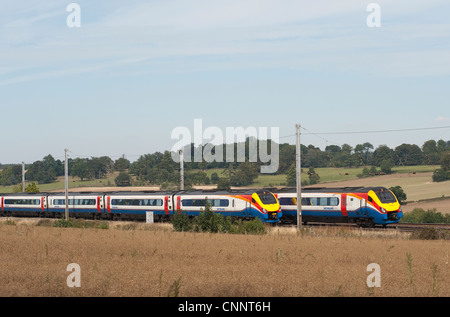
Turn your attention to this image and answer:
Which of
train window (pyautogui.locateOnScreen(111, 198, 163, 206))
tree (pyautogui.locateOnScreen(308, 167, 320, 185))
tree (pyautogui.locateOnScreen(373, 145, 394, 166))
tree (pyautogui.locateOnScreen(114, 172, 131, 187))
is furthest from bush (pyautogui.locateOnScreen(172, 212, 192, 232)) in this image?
tree (pyautogui.locateOnScreen(114, 172, 131, 187))

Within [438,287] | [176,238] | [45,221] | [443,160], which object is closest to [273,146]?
[443,160]

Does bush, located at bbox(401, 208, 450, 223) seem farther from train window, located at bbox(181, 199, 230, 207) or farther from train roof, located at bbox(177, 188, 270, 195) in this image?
train window, located at bbox(181, 199, 230, 207)

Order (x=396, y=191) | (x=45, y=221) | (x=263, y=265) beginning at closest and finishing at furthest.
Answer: (x=263, y=265) → (x=45, y=221) → (x=396, y=191)

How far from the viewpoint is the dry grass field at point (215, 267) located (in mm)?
13789

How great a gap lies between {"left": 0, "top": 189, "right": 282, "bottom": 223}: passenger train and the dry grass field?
1261 cm

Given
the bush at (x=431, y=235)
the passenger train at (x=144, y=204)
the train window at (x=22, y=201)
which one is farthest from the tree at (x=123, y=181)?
the bush at (x=431, y=235)

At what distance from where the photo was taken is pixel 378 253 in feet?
73.8

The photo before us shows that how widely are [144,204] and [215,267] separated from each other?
32485 mm

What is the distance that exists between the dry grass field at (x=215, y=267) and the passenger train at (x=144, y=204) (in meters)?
12.6

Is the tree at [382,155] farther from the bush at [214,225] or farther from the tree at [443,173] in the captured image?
the bush at [214,225]

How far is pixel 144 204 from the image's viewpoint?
49562 mm
